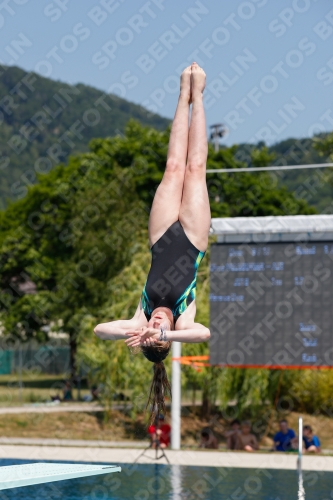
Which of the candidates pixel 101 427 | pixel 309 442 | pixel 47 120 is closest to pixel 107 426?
pixel 101 427

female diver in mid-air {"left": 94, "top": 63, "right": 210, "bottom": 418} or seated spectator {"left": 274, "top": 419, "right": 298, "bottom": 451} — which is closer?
female diver in mid-air {"left": 94, "top": 63, "right": 210, "bottom": 418}

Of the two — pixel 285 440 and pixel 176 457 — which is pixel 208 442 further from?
pixel 176 457

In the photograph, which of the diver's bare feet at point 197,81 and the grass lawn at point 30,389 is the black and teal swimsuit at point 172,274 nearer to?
the diver's bare feet at point 197,81

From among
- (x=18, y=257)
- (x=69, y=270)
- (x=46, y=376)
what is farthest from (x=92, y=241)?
(x=46, y=376)

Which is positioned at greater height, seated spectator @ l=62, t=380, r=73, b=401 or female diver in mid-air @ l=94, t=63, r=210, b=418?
female diver in mid-air @ l=94, t=63, r=210, b=418

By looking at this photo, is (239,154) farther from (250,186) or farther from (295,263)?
(295,263)

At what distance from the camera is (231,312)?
50.5 feet

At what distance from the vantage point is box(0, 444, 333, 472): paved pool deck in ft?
49.9

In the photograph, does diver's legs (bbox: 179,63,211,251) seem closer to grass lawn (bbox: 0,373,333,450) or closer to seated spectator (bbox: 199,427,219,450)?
seated spectator (bbox: 199,427,219,450)

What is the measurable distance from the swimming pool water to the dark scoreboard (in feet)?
6.65

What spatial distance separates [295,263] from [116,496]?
208 inches

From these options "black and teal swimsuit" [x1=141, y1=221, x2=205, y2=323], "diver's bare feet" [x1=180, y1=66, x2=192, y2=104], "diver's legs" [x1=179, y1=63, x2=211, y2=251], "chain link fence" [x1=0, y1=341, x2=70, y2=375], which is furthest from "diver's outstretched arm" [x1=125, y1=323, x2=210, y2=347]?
"chain link fence" [x1=0, y1=341, x2=70, y2=375]

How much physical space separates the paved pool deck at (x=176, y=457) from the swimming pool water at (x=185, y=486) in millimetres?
582

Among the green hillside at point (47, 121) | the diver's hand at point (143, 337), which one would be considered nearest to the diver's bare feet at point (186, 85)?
the diver's hand at point (143, 337)
